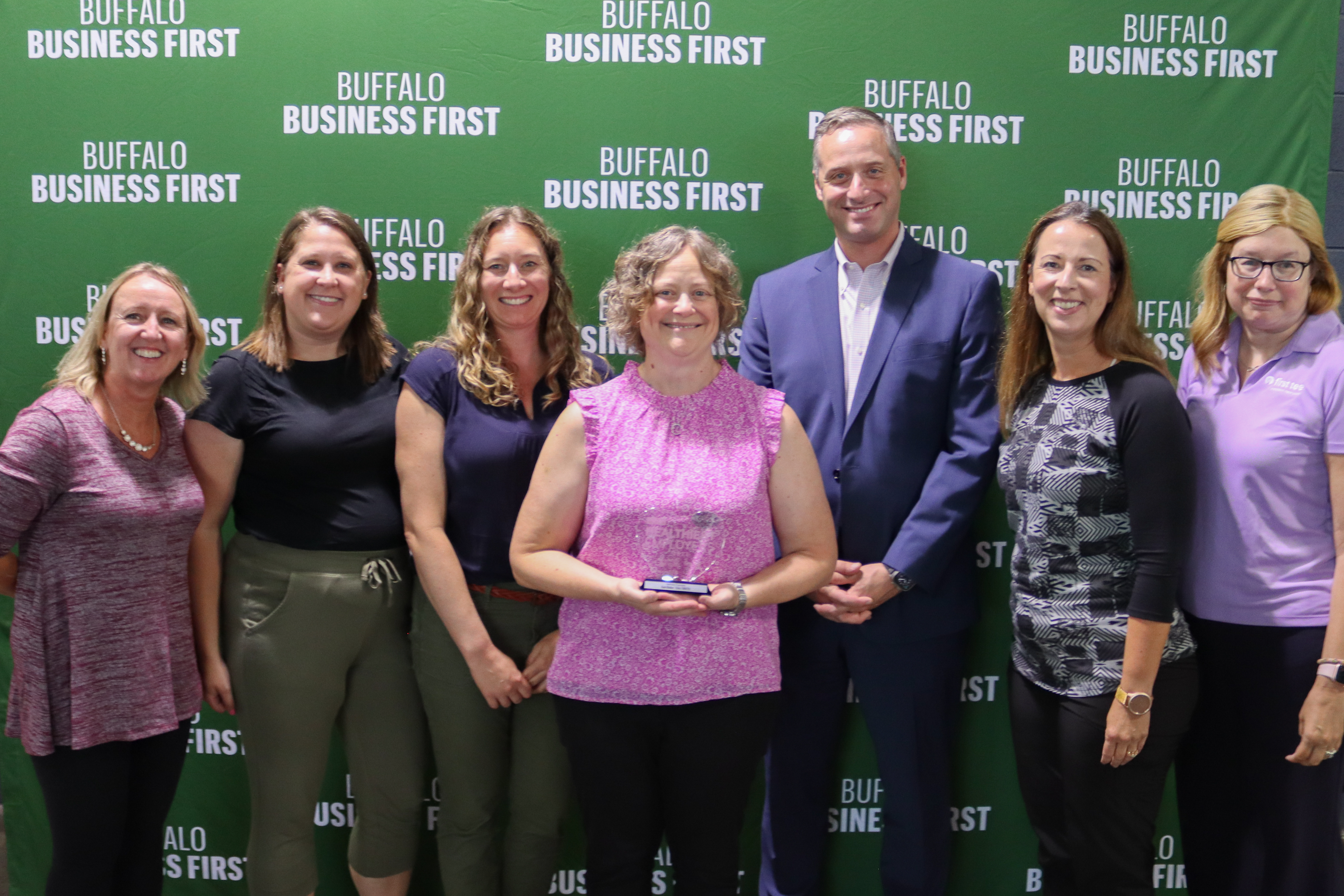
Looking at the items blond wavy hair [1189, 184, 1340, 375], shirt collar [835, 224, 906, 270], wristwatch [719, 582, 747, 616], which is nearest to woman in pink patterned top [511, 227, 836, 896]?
wristwatch [719, 582, 747, 616]

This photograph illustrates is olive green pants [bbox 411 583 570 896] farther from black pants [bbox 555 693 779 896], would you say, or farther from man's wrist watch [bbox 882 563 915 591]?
man's wrist watch [bbox 882 563 915 591]

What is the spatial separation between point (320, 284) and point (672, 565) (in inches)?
40.5

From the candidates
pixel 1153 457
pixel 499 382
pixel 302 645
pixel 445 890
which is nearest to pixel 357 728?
pixel 302 645

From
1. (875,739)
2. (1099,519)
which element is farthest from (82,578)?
(1099,519)

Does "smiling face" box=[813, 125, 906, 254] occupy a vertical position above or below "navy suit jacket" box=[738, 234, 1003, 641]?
above

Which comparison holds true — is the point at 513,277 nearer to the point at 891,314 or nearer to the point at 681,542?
the point at 681,542

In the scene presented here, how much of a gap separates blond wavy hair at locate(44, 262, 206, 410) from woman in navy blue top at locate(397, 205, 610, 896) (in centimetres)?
45

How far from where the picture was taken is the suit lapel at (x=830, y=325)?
214 centimetres

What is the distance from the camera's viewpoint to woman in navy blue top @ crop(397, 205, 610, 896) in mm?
1985

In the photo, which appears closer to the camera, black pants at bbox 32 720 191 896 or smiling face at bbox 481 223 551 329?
black pants at bbox 32 720 191 896

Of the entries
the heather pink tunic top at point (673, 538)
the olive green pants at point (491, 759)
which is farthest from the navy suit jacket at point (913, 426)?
the olive green pants at point (491, 759)

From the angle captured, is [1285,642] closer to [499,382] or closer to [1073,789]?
[1073,789]

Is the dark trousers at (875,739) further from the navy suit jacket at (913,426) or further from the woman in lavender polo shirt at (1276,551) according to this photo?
the woman in lavender polo shirt at (1276,551)

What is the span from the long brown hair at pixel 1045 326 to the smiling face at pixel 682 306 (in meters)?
0.71
